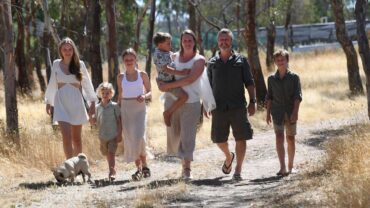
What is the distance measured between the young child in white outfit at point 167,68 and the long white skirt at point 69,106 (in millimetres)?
1219

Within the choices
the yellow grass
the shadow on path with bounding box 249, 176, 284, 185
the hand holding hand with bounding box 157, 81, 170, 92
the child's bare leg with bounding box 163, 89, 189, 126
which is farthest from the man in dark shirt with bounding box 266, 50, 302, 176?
the hand holding hand with bounding box 157, 81, 170, 92

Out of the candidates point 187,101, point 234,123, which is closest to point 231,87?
point 234,123

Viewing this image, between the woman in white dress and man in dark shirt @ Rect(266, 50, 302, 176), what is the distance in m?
2.35

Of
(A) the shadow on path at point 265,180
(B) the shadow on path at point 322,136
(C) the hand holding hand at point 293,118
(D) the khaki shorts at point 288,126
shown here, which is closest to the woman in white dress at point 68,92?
(A) the shadow on path at point 265,180

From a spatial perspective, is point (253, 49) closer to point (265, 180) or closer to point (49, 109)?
point (49, 109)

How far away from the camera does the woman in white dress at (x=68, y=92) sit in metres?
8.74

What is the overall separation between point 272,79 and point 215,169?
1.84 meters

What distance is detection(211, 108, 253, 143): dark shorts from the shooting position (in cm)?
825

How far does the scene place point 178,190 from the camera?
741 centimetres

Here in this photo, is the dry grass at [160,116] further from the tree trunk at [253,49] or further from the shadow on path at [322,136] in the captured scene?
the shadow on path at [322,136]

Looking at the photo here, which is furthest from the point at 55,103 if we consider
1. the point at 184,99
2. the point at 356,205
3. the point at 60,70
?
the point at 356,205

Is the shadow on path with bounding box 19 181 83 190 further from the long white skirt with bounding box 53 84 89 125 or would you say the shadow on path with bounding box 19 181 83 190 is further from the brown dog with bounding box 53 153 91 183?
the long white skirt with bounding box 53 84 89 125

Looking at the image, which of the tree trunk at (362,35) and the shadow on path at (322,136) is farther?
the shadow on path at (322,136)

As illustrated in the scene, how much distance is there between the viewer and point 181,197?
7.14 m
